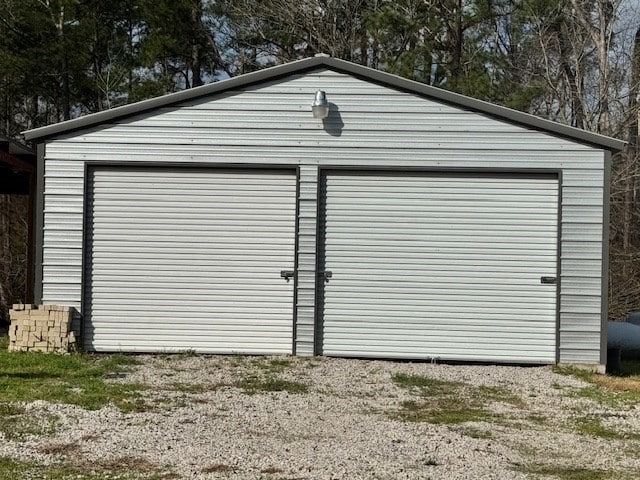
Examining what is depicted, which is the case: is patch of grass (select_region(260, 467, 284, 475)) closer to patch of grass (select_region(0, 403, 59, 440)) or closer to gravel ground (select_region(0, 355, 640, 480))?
gravel ground (select_region(0, 355, 640, 480))

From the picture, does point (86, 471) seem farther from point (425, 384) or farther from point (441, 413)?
point (425, 384)

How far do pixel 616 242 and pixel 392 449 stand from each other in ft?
48.2

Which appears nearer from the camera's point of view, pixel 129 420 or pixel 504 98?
pixel 129 420

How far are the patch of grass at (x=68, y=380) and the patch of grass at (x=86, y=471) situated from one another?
64.0 inches

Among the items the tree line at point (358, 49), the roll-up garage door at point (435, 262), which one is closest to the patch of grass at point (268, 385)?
the roll-up garage door at point (435, 262)

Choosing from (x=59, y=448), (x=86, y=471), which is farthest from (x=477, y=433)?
(x=59, y=448)

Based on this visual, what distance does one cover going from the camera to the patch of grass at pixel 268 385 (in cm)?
796

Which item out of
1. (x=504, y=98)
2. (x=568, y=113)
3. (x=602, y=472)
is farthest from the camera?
(x=568, y=113)

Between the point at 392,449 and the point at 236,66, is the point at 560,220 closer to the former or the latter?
the point at 392,449

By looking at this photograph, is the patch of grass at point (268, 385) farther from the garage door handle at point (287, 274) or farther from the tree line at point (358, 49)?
the tree line at point (358, 49)

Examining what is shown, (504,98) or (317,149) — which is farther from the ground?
(504,98)

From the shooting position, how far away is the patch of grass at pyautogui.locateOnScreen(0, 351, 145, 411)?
720 cm

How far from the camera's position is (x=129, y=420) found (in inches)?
256

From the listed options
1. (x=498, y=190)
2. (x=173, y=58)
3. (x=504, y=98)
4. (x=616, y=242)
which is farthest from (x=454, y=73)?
(x=498, y=190)
